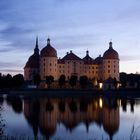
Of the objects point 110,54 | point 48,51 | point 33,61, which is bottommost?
point 33,61

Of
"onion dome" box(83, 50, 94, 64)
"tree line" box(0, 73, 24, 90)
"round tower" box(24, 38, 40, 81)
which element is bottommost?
"tree line" box(0, 73, 24, 90)

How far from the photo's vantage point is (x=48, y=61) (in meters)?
76.9

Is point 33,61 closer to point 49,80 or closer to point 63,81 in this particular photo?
point 49,80

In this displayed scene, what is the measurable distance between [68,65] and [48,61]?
4.73 metres

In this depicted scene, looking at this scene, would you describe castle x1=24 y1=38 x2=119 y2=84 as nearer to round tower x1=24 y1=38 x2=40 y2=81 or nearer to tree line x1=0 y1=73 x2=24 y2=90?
round tower x1=24 y1=38 x2=40 y2=81

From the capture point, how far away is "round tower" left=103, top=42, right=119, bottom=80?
7956 cm

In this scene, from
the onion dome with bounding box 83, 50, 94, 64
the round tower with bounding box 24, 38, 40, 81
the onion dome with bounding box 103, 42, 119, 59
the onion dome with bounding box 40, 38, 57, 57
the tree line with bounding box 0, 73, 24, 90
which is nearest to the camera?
the tree line with bounding box 0, 73, 24, 90

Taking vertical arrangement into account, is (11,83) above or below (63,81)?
below

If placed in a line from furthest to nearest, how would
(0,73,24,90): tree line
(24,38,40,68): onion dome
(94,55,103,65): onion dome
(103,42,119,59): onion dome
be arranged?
(94,55,103,65): onion dome, (24,38,40,68): onion dome, (103,42,119,59): onion dome, (0,73,24,90): tree line

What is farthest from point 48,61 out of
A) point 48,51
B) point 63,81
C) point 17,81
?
point 17,81

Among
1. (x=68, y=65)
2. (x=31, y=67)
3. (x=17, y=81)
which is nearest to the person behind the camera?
(x=17, y=81)

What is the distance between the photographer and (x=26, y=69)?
81.3 meters

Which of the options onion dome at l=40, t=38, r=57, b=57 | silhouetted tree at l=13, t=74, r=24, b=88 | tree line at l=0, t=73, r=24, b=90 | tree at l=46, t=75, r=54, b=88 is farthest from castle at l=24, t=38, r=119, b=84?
tree line at l=0, t=73, r=24, b=90

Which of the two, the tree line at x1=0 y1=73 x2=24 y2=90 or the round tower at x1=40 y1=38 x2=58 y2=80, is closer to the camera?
the tree line at x1=0 y1=73 x2=24 y2=90
